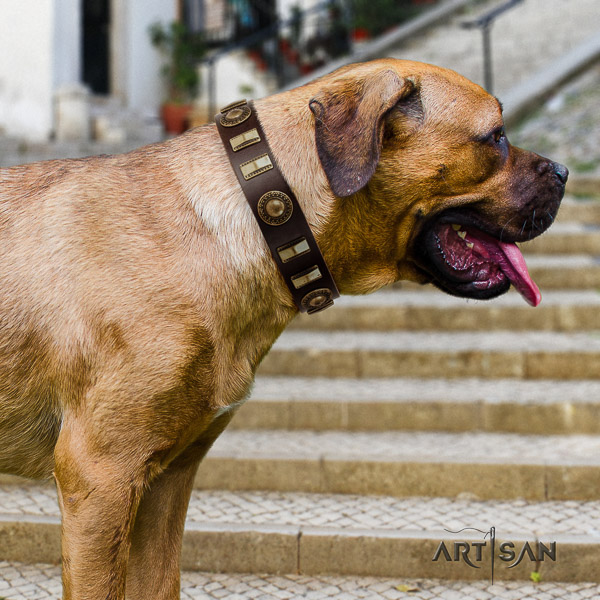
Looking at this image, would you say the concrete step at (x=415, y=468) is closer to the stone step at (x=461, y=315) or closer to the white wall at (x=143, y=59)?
the stone step at (x=461, y=315)

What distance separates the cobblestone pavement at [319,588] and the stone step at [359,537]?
0.05m

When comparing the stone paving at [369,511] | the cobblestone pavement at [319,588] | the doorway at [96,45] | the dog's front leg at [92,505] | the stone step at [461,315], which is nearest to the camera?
the dog's front leg at [92,505]

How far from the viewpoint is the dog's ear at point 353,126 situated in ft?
6.91

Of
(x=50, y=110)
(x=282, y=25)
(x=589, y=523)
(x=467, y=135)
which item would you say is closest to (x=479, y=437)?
(x=589, y=523)

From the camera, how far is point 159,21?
15031mm

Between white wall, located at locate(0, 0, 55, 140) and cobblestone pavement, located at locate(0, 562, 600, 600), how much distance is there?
9922 mm

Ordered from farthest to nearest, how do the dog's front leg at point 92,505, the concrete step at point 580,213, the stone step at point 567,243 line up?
the concrete step at point 580,213, the stone step at point 567,243, the dog's front leg at point 92,505

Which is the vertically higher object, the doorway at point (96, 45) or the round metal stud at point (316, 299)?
the round metal stud at point (316, 299)

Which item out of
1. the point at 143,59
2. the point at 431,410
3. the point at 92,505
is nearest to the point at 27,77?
the point at 143,59

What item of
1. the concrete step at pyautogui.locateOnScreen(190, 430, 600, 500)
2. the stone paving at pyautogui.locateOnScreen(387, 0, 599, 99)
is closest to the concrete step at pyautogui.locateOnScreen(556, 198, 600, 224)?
the concrete step at pyautogui.locateOnScreen(190, 430, 600, 500)

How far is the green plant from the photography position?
15.0 metres

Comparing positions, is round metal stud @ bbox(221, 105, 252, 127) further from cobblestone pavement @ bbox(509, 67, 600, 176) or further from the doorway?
the doorway

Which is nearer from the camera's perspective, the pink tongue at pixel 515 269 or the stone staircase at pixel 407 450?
the pink tongue at pixel 515 269

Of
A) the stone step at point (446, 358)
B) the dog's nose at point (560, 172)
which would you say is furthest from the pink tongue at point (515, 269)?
the stone step at point (446, 358)
